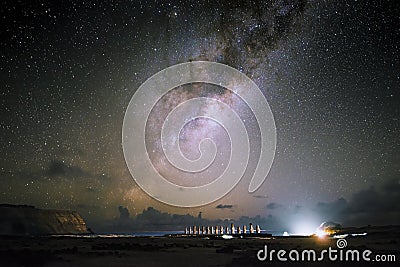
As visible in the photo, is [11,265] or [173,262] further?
[173,262]

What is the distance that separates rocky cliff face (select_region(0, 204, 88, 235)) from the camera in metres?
158

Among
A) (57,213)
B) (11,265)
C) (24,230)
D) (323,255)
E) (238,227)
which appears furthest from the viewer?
(57,213)

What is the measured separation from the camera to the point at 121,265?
84.3 ft

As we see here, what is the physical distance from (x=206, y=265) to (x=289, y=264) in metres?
5.12

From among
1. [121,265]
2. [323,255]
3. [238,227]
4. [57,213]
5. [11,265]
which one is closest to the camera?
[11,265]

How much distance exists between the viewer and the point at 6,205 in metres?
169

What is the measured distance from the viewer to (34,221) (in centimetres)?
17325

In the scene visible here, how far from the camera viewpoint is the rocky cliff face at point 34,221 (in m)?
158

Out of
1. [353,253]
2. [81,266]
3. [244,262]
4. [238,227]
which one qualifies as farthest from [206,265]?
[238,227]

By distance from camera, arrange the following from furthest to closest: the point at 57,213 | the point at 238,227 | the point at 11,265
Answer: the point at 57,213, the point at 238,227, the point at 11,265

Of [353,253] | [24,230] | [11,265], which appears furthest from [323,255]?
[24,230]

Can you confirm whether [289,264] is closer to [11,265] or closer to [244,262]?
[244,262]

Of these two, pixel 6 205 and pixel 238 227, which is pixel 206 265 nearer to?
pixel 238 227

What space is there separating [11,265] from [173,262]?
990cm
